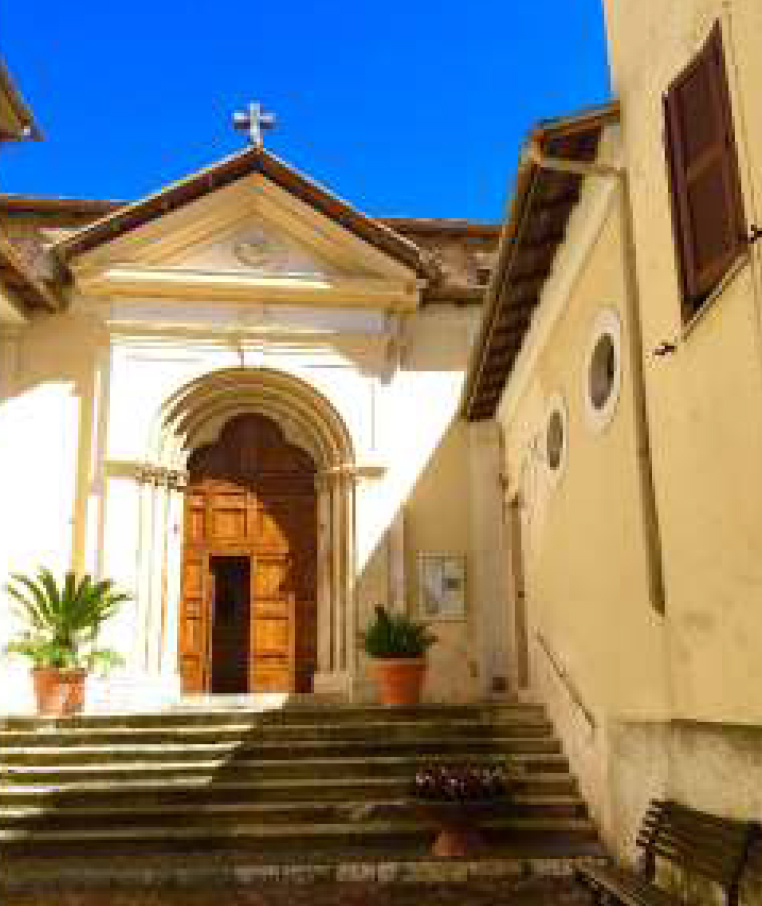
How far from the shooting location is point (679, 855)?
515cm

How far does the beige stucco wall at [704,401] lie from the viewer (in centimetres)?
456

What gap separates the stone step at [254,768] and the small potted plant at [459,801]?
1.15 meters

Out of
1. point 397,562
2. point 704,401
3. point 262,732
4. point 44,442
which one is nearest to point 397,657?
point 397,562

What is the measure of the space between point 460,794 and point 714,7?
543 centimetres

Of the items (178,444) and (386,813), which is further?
(178,444)

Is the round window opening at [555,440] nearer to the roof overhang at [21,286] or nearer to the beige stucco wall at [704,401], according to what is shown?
the beige stucco wall at [704,401]

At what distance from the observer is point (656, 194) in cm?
587

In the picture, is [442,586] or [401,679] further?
[442,586]

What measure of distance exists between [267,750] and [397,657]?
222cm

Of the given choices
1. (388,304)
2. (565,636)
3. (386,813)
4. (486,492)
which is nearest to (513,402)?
(486,492)

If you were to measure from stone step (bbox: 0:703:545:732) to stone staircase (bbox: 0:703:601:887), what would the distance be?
1cm

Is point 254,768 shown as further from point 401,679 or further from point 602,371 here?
point 602,371

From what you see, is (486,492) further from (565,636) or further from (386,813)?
(386,813)

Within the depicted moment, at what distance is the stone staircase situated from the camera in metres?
7.05
